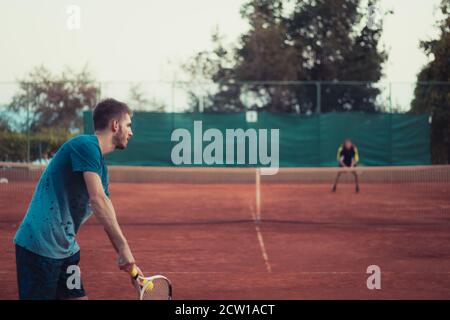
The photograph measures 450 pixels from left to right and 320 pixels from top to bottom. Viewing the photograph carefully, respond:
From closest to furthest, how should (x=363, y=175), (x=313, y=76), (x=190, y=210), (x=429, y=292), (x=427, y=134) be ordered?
(x=429, y=292)
(x=190, y=210)
(x=427, y=134)
(x=363, y=175)
(x=313, y=76)

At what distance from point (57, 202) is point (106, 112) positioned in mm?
501

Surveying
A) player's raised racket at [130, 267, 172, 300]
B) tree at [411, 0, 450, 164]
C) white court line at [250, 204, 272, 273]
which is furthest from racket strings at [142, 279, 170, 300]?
tree at [411, 0, 450, 164]

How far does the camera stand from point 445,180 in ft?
72.6

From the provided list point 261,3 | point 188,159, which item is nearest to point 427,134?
point 188,159

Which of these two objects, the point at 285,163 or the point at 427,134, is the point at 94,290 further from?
the point at 427,134

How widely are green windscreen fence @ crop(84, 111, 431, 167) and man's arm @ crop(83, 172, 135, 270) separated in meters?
17.5

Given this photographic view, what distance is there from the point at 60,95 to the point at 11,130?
9.21 m

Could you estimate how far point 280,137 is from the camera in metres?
22.1

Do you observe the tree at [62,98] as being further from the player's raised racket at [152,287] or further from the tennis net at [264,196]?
the player's raised racket at [152,287]

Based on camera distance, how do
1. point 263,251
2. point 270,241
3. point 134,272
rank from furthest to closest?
point 270,241
point 263,251
point 134,272

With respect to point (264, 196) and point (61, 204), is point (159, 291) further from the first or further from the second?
point (264, 196)

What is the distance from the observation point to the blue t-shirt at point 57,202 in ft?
11.5

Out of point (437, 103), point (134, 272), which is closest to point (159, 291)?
point (134, 272)

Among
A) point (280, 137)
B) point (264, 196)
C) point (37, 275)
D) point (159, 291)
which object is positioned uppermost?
point (280, 137)
